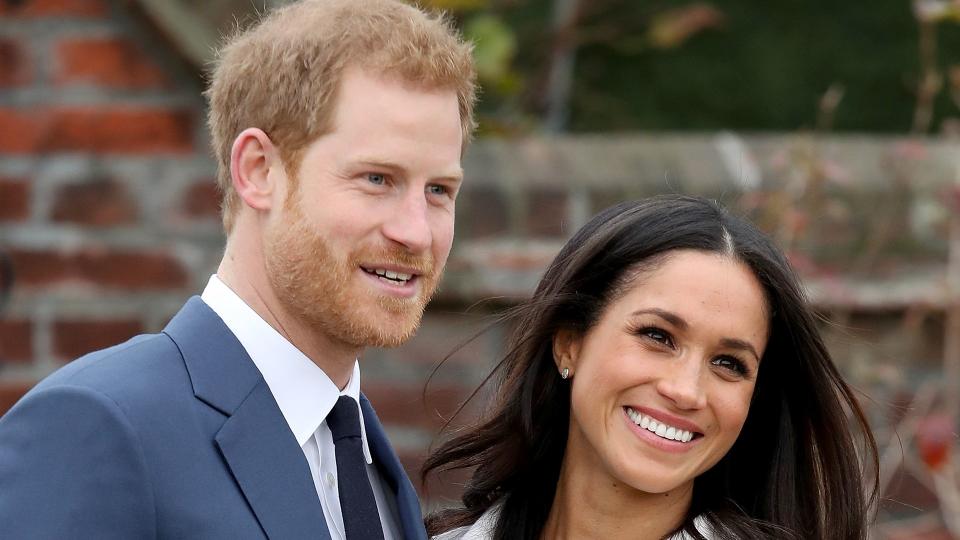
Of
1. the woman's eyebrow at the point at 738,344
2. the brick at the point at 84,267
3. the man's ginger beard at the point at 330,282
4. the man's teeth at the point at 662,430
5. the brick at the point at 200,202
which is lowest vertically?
the man's teeth at the point at 662,430

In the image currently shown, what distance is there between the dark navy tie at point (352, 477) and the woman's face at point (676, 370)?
0.57m

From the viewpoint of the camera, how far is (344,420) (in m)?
2.78

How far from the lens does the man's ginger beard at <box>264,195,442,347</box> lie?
104 inches

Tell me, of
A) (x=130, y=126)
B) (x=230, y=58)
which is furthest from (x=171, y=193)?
(x=230, y=58)

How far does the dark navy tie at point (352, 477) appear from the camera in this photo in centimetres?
271

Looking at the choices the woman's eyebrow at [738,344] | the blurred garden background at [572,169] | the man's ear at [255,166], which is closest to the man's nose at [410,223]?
the man's ear at [255,166]

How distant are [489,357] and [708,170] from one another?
0.85 m

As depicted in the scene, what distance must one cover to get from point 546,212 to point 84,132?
1265 mm

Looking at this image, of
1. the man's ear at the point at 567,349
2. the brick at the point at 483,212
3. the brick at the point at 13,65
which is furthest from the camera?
→ the brick at the point at 483,212

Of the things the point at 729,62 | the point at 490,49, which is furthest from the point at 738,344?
the point at 729,62

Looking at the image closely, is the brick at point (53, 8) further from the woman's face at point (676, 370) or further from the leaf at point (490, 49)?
the woman's face at point (676, 370)

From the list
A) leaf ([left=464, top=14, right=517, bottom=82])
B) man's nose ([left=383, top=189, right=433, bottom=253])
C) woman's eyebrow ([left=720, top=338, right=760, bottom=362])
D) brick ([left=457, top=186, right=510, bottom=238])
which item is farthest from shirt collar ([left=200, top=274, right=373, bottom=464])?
leaf ([left=464, top=14, right=517, bottom=82])

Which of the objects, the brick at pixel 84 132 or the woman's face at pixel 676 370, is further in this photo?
the brick at pixel 84 132

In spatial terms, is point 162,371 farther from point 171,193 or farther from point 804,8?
point 804,8
